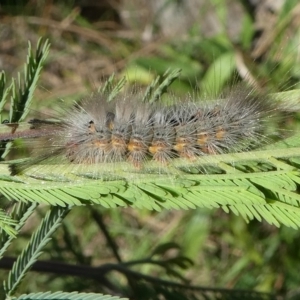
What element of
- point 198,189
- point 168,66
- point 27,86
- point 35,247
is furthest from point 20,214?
point 168,66

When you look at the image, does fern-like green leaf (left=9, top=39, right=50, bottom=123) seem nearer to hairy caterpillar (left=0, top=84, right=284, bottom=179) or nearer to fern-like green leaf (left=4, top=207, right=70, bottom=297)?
hairy caterpillar (left=0, top=84, right=284, bottom=179)

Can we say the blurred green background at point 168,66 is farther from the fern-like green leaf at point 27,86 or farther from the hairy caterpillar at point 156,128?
the fern-like green leaf at point 27,86

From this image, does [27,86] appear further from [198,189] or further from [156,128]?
[198,189]

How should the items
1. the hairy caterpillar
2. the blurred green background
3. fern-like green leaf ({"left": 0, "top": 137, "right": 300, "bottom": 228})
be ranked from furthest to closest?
the blurred green background
the hairy caterpillar
fern-like green leaf ({"left": 0, "top": 137, "right": 300, "bottom": 228})

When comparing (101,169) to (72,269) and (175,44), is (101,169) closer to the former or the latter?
(72,269)

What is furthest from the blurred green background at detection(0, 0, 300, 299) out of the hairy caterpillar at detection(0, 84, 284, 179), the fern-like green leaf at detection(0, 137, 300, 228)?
the fern-like green leaf at detection(0, 137, 300, 228)

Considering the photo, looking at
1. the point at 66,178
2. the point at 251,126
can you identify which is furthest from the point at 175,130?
the point at 66,178

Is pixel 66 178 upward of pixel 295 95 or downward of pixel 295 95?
downward
